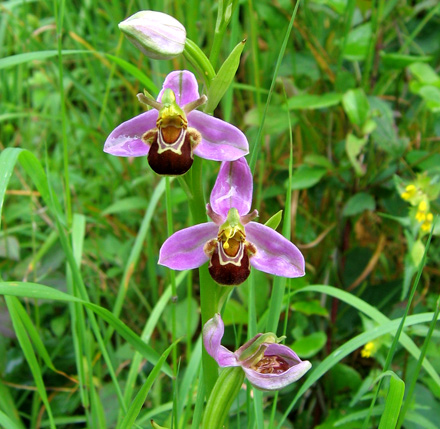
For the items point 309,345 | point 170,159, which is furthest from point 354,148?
point 170,159

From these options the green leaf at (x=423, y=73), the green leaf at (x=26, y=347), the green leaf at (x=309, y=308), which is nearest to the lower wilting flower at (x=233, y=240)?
the green leaf at (x=26, y=347)

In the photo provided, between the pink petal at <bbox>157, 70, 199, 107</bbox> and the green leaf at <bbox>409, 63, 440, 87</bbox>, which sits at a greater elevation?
the pink petal at <bbox>157, 70, 199, 107</bbox>

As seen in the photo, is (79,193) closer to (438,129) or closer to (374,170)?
(374,170)

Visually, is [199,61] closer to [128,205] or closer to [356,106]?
[356,106]

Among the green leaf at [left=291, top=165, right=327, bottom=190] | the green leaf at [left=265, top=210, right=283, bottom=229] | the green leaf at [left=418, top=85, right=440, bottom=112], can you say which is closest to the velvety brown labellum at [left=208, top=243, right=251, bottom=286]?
the green leaf at [left=265, top=210, right=283, bottom=229]

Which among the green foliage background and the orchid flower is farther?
the green foliage background

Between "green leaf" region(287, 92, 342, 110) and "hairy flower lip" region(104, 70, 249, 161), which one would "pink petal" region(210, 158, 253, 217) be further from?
"green leaf" region(287, 92, 342, 110)
